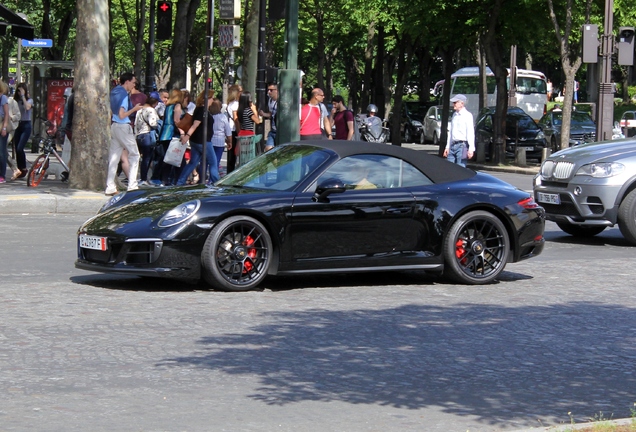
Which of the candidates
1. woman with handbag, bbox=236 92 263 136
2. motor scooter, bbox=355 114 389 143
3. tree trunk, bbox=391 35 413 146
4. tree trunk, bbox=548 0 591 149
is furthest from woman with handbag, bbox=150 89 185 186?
tree trunk, bbox=391 35 413 146

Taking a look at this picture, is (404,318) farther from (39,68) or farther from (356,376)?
(39,68)

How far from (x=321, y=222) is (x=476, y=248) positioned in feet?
5.14

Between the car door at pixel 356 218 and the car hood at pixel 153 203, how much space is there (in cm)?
45

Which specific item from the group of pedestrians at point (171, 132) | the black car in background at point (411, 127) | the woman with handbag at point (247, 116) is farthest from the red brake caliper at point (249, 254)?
the black car in background at point (411, 127)

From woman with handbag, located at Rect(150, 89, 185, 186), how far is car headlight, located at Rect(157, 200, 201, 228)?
968 centimetres

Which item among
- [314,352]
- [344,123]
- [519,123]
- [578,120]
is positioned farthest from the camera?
[578,120]

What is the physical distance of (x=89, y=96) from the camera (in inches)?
737

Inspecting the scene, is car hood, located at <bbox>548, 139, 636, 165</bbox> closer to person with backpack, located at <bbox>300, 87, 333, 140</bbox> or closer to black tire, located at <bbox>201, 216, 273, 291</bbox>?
person with backpack, located at <bbox>300, 87, 333, 140</bbox>

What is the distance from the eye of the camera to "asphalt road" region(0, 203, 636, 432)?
602 centimetres

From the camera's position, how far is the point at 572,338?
835cm

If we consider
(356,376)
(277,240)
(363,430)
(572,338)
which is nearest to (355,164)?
(277,240)

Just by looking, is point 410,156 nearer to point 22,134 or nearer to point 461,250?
point 461,250

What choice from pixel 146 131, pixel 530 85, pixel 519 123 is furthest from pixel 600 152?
pixel 530 85

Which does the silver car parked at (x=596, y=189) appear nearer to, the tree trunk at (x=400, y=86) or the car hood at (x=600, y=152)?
the car hood at (x=600, y=152)
